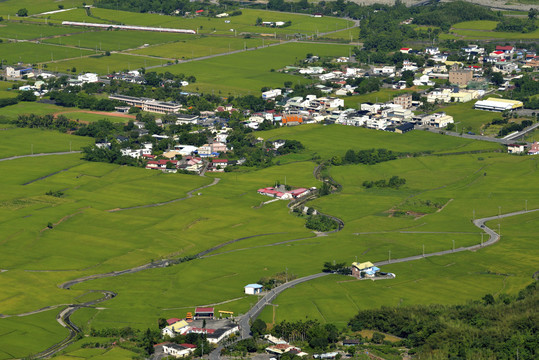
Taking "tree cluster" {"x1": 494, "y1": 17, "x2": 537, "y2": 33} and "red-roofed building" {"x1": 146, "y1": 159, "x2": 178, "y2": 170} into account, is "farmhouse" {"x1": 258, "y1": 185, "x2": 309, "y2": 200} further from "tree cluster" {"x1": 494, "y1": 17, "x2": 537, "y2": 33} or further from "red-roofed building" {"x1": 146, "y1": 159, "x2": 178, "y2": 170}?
"tree cluster" {"x1": 494, "y1": 17, "x2": 537, "y2": 33}

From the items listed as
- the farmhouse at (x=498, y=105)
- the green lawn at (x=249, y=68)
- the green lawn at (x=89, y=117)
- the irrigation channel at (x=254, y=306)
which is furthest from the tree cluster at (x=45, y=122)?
the farmhouse at (x=498, y=105)

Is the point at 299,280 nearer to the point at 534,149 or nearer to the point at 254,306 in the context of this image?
the point at 254,306

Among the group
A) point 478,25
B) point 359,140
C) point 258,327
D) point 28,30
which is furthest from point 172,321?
point 478,25

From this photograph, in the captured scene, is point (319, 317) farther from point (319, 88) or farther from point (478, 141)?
point (319, 88)

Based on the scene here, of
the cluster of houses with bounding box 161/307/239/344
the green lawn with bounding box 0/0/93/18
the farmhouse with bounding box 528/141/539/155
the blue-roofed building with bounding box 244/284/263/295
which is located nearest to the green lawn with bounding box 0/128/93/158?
the blue-roofed building with bounding box 244/284/263/295

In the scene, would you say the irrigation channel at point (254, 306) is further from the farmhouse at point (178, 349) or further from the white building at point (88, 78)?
the white building at point (88, 78)

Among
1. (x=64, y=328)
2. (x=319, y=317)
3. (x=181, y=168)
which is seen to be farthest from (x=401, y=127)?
(x=64, y=328)

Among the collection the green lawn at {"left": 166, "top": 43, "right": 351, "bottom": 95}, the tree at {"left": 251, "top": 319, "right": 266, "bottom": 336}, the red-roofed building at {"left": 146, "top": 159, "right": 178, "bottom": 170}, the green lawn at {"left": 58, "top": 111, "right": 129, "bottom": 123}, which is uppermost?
the green lawn at {"left": 166, "top": 43, "right": 351, "bottom": 95}
